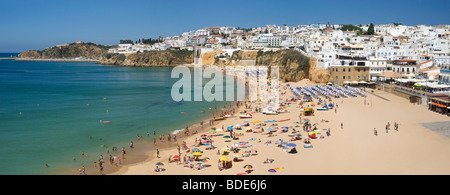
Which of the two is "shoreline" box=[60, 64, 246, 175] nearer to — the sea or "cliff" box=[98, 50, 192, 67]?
the sea

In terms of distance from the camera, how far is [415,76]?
118ft

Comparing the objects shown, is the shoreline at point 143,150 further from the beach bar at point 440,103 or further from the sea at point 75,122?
the beach bar at point 440,103

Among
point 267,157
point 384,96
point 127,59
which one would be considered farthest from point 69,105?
point 127,59

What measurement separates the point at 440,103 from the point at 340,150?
12096 millimetres

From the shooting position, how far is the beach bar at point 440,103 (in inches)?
919

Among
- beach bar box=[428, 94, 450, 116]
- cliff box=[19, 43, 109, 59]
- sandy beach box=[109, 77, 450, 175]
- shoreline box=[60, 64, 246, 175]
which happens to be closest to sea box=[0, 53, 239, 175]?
shoreline box=[60, 64, 246, 175]

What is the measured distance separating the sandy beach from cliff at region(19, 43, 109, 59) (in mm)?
148333

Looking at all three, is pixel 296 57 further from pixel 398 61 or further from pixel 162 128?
pixel 162 128

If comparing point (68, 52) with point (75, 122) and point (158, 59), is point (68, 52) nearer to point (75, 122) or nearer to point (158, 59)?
point (158, 59)

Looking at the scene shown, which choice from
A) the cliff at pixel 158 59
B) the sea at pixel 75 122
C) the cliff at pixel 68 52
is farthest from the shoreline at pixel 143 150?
the cliff at pixel 68 52

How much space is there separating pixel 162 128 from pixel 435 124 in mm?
16889

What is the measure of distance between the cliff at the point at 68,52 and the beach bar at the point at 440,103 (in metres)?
149

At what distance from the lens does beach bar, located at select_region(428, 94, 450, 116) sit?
23.3 meters
